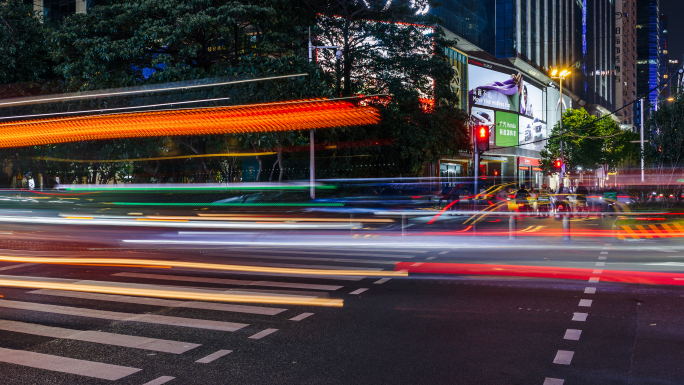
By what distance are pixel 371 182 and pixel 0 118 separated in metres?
14.7

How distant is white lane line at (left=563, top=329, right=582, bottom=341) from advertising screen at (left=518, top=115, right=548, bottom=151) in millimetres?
61876

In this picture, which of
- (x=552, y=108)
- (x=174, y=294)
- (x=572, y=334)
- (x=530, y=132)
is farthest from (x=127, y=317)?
(x=552, y=108)

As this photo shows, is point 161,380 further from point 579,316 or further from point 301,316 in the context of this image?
point 579,316

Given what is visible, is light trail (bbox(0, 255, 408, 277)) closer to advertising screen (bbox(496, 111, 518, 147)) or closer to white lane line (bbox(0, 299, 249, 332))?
white lane line (bbox(0, 299, 249, 332))

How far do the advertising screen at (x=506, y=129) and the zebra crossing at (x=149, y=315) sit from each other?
5514 cm

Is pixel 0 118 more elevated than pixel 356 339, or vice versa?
pixel 0 118

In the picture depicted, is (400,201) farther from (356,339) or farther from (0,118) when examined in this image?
(0,118)

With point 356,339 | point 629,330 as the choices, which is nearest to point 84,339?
point 356,339

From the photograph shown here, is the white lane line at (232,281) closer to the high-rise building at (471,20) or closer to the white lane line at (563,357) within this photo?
the white lane line at (563,357)

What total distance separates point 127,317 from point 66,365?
189 centimetres

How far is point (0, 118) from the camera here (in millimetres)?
21969

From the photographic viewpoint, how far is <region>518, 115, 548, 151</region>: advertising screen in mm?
68125

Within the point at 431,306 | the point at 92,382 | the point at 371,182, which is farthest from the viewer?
the point at 371,182

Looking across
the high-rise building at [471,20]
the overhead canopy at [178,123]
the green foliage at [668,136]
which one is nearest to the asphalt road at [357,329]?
the overhead canopy at [178,123]
